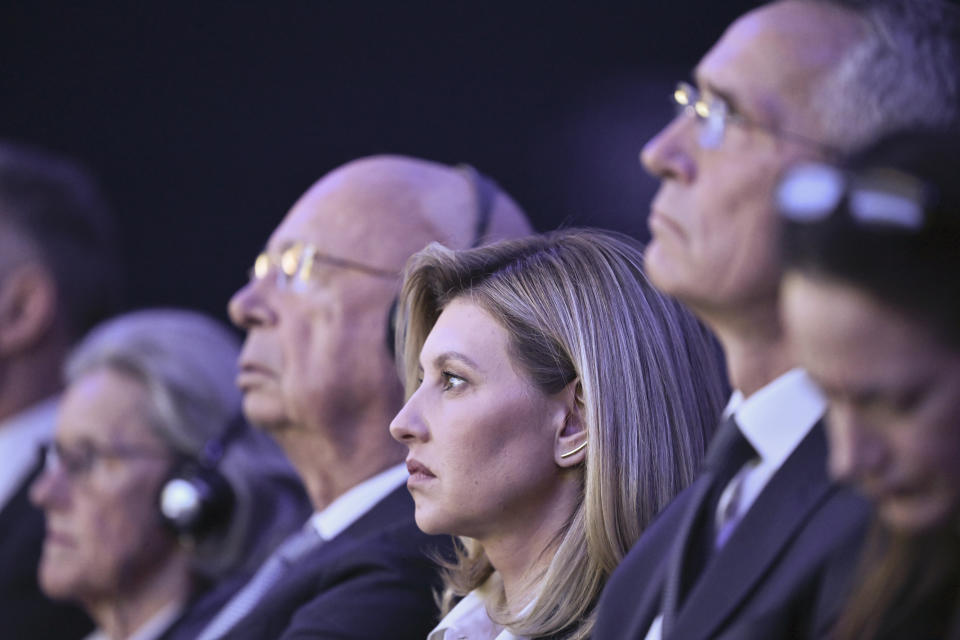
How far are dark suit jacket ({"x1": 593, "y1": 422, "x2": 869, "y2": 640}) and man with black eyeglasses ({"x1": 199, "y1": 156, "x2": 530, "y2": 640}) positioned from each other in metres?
1.43

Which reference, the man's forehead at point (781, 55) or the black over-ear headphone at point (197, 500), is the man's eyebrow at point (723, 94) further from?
the black over-ear headphone at point (197, 500)

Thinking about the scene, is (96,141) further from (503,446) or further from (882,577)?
(882,577)

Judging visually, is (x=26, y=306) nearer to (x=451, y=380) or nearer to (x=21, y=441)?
(x=21, y=441)

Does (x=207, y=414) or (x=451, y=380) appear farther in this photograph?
(x=207, y=414)

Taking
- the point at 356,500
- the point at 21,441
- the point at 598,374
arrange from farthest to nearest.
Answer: the point at 21,441, the point at 356,500, the point at 598,374

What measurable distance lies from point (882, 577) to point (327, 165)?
119 inches

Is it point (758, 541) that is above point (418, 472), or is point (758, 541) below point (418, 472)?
above

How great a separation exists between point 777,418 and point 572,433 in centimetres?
62

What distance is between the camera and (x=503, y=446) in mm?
1988

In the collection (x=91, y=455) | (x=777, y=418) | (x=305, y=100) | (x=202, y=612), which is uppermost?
(x=777, y=418)

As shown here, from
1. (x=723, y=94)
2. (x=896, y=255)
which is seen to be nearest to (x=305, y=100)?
(x=723, y=94)

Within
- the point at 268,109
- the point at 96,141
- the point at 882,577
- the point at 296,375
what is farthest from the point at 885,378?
the point at 96,141

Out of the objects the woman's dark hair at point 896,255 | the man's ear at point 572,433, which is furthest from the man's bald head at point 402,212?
the woman's dark hair at point 896,255

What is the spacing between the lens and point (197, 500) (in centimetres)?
315
